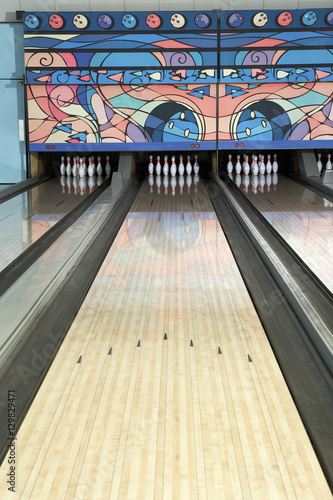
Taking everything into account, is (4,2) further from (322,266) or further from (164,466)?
(164,466)

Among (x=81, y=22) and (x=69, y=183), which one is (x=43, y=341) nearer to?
(x=69, y=183)

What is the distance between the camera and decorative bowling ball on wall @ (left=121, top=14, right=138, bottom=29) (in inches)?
197

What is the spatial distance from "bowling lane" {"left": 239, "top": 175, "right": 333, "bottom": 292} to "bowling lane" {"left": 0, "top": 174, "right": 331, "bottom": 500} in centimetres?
56

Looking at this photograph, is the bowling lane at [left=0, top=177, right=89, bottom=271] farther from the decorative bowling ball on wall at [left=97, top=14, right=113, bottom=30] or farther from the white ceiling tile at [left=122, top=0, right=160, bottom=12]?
the white ceiling tile at [left=122, top=0, right=160, bottom=12]

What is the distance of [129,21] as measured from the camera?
5004mm

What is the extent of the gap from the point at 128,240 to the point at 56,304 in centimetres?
106

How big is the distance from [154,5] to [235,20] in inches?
31.9

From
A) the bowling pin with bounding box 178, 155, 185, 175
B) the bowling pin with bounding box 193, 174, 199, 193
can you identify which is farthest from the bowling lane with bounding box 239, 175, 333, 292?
the bowling pin with bounding box 178, 155, 185, 175

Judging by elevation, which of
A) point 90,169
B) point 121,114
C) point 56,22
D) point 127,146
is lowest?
point 90,169

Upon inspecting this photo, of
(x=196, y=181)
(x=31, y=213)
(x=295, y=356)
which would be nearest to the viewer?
(x=295, y=356)

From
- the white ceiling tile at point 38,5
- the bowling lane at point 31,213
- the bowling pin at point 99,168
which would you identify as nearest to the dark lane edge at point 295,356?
the bowling lane at point 31,213

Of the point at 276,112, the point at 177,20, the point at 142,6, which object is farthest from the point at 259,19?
the point at 142,6

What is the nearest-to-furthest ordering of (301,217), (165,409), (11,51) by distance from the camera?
(165,409), (301,217), (11,51)

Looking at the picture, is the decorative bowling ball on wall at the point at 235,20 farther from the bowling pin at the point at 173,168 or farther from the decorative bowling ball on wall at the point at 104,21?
the bowling pin at the point at 173,168
